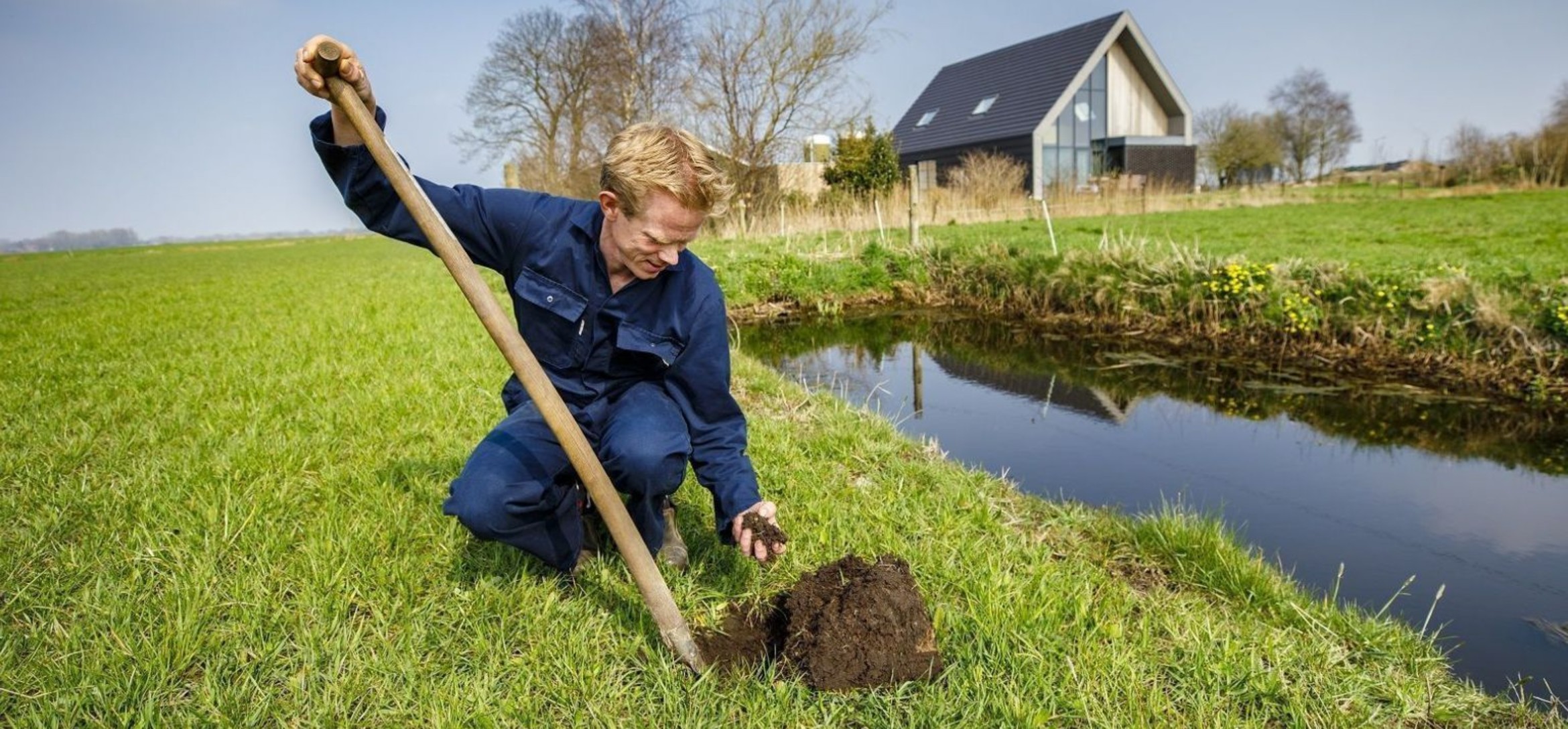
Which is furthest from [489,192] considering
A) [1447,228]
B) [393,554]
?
[1447,228]

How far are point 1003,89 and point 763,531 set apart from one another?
1346 inches

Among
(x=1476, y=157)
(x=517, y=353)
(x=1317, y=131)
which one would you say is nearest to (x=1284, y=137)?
(x=1317, y=131)

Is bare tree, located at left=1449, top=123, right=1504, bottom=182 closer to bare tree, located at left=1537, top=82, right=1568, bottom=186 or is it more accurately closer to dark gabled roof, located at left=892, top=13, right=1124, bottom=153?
bare tree, located at left=1537, top=82, right=1568, bottom=186

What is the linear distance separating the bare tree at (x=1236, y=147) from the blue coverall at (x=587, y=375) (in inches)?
1771

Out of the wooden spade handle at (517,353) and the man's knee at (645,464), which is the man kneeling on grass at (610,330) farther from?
the wooden spade handle at (517,353)

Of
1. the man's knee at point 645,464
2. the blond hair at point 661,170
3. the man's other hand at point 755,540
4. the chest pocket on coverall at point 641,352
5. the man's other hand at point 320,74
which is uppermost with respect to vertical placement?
the man's other hand at point 320,74

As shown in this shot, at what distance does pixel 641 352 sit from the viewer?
9.43 feet

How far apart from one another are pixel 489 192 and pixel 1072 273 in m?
8.74

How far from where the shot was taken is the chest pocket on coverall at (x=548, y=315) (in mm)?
2777

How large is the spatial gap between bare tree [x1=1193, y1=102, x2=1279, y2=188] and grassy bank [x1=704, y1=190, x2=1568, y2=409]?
2688cm

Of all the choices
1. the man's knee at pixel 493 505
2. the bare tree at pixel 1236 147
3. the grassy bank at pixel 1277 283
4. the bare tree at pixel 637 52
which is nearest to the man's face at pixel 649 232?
the man's knee at pixel 493 505

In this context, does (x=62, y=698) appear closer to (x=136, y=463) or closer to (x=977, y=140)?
(x=136, y=463)

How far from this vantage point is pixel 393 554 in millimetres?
3135

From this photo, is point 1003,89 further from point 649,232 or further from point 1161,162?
point 649,232
